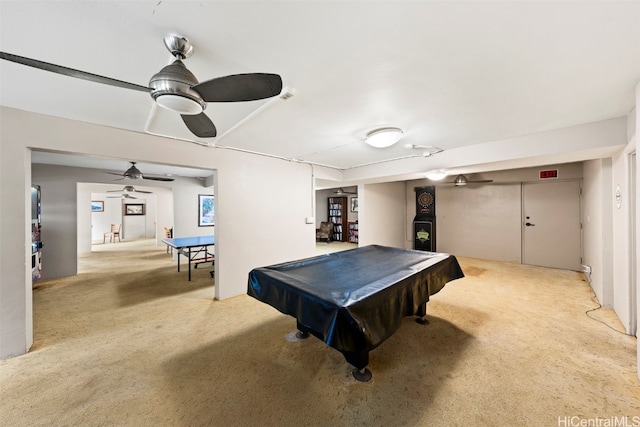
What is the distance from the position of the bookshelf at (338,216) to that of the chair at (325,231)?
31 centimetres

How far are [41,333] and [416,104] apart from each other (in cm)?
448

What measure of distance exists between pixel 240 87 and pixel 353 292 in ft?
4.93

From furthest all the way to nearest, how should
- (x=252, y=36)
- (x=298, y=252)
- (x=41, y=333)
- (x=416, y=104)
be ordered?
1. (x=298, y=252)
2. (x=41, y=333)
3. (x=416, y=104)
4. (x=252, y=36)

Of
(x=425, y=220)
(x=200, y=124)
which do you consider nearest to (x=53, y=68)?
(x=200, y=124)

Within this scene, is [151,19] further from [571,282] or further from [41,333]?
[571,282]

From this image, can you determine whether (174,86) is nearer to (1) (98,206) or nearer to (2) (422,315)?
(2) (422,315)

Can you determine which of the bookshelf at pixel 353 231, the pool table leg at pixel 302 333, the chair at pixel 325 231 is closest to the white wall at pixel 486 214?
the bookshelf at pixel 353 231

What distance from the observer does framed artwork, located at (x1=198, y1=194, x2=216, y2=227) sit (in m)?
6.62

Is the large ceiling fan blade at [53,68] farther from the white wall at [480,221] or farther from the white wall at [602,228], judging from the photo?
the white wall at [480,221]

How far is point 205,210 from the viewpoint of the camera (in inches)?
265

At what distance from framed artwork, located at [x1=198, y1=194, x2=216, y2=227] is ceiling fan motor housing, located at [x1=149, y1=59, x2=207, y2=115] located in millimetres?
5933

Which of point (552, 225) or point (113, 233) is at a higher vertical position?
point (552, 225)

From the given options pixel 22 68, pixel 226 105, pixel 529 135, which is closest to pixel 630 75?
pixel 529 135

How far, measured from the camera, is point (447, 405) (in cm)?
156
